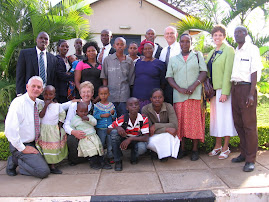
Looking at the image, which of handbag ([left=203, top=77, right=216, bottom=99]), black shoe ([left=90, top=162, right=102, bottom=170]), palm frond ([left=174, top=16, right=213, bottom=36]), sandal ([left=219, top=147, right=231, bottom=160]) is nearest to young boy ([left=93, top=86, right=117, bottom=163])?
black shoe ([left=90, top=162, right=102, bottom=170])

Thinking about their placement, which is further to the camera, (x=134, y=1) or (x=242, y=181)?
(x=134, y=1)

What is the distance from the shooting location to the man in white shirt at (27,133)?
3596mm

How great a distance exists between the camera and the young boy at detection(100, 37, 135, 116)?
14.6ft

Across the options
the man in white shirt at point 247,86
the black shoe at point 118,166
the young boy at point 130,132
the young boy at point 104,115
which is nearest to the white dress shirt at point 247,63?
the man in white shirt at point 247,86

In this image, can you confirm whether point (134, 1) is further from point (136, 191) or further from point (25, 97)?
point (136, 191)

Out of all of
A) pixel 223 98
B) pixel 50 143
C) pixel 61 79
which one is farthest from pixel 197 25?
pixel 50 143

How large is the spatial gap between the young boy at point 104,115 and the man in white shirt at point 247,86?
1.99m

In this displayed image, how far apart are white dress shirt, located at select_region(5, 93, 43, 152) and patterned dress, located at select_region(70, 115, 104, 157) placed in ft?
2.07

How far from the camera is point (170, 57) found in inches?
174

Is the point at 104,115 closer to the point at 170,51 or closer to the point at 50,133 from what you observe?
the point at 50,133

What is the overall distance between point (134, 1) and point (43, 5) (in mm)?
4341

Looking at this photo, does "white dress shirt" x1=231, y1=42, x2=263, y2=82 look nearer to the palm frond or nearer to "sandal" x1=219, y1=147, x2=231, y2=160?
"sandal" x1=219, y1=147, x2=231, y2=160

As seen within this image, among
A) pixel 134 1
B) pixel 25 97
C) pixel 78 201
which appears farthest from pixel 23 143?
pixel 134 1

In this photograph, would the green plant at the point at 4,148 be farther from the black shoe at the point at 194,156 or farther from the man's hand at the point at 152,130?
the black shoe at the point at 194,156
